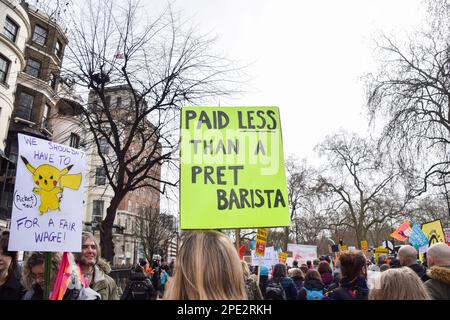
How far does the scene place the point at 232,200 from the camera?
3.38 m

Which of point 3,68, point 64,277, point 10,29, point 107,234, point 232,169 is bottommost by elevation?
point 64,277

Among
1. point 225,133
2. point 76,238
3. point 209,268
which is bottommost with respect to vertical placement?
point 209,268

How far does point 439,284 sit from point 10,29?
27808 mm

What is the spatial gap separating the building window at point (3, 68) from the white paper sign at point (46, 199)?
23.7 m

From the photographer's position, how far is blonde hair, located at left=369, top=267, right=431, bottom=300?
252 cm

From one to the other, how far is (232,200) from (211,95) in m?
9.42

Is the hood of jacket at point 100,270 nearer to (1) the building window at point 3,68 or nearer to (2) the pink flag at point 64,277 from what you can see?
(2) the pink flag at point 64,277

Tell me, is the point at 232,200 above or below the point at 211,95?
below

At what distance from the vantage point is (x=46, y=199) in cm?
351

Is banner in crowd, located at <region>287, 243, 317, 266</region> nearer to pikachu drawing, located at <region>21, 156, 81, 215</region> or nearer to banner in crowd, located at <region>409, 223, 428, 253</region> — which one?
banner in crowd, located at <region>409, 223, 428, 253</region>

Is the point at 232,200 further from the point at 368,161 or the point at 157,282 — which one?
the point at 368,161

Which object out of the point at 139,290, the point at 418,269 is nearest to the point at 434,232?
the point at 418,269

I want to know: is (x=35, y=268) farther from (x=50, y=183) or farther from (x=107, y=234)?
(x=107, y=234)
